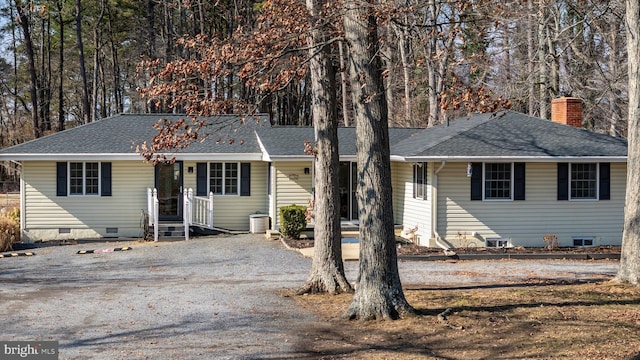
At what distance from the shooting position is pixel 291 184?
23016 millimetres

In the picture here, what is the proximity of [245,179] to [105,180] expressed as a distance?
470cm

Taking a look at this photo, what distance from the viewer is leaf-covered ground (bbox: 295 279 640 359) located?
845 cm

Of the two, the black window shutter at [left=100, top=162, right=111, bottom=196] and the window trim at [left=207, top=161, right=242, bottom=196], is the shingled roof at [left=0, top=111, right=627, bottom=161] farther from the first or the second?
the black window shutter at [left=100, top=162, right=111, bottom=196]

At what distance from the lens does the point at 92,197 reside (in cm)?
2334

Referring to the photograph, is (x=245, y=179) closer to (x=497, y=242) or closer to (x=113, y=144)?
(x=113, y=144)

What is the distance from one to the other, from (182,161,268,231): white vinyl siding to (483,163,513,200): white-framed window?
796cm

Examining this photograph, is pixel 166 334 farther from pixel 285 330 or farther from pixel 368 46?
pixel 368 46

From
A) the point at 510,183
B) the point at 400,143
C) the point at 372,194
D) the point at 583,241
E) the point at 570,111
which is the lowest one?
the point at 583,241

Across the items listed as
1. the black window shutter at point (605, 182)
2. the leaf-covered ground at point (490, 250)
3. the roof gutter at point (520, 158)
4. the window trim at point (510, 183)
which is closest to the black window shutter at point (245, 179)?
the leaf-covered ground at point (490, 250)

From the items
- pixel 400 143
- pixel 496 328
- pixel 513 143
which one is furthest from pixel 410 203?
pixel 496 328

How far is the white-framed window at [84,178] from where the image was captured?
917 inches

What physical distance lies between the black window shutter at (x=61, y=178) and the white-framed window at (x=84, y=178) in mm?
159

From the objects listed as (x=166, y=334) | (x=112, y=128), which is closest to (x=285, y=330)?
(x=166, y=334)

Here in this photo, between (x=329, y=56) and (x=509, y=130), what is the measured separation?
10.6 m
